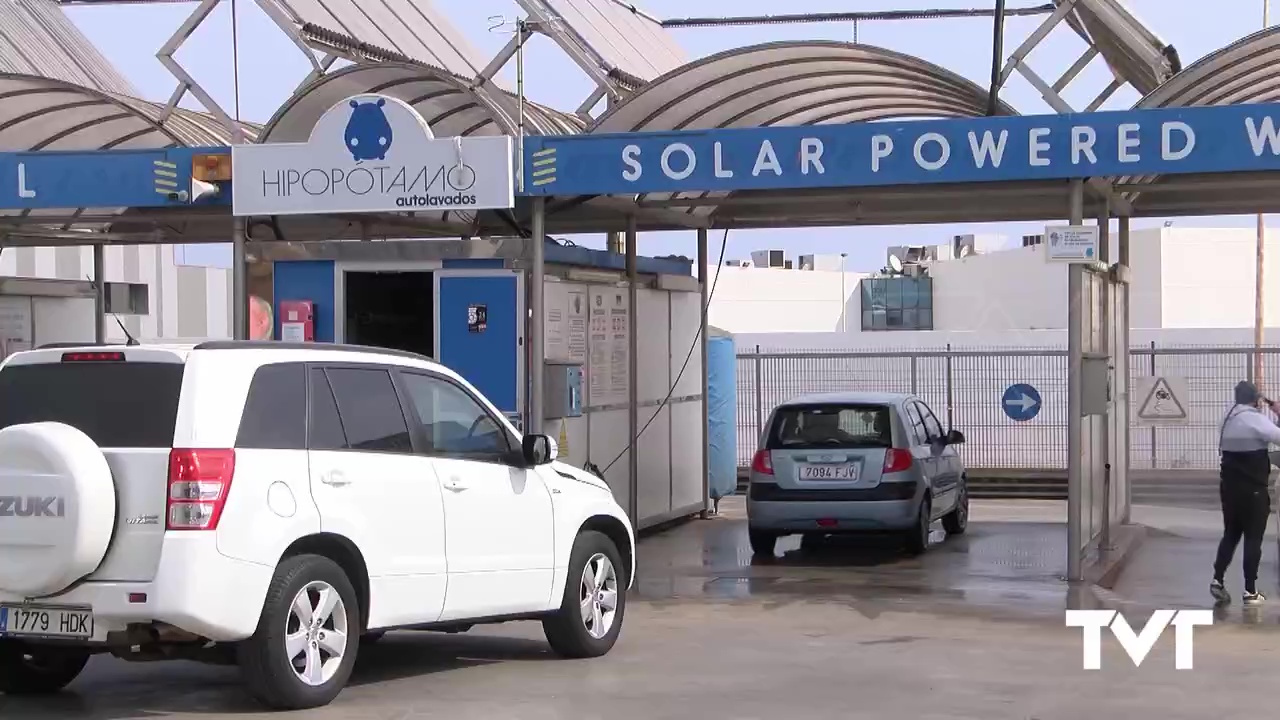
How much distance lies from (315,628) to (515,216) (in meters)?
9.21

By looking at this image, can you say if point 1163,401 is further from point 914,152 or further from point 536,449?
point 536,449

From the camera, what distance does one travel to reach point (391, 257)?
14609mm

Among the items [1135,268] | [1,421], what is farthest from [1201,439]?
[1135,268]

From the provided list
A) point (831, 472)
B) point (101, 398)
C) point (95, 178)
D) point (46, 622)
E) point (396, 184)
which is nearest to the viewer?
point (46, 622)

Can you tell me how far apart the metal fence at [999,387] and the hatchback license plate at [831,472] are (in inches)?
346

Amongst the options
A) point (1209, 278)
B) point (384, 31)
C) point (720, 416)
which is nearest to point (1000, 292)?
point (1209, 278)

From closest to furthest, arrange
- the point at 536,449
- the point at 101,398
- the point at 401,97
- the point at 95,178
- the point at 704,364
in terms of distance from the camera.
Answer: the point at 101,398, the point at 536,449, the point at 95,178, the point at 401,97, the point at 704,364

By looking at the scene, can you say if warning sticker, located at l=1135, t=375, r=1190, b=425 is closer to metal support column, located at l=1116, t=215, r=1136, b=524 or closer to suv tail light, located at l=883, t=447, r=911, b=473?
metal support column, located at l=1116, t=215, r=1136, b=524

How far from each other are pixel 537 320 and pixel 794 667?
15.3ft

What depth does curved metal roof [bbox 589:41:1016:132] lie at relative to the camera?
47.7ft

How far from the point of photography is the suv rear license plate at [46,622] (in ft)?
26.3

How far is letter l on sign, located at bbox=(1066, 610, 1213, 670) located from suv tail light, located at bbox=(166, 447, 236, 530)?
5134mm

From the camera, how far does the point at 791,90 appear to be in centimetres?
1578

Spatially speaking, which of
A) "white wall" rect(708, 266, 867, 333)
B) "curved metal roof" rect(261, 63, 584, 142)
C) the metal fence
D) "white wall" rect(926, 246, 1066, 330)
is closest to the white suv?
"curved metal roof" rect(261, 63, 584, 142)
